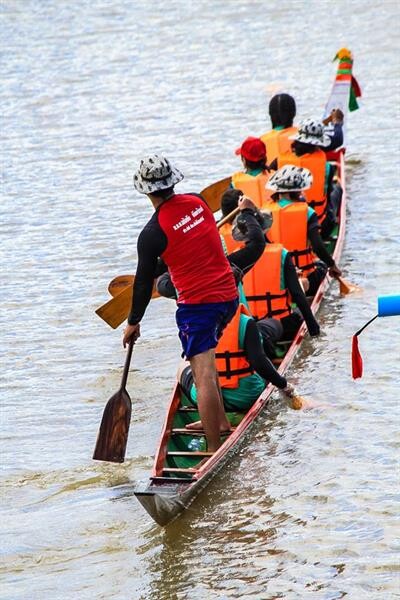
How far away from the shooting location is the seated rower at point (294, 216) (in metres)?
9.80

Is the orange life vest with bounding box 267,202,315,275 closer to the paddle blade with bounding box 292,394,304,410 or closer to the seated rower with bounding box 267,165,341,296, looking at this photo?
the seated rower with bounding box 267,165,341,296

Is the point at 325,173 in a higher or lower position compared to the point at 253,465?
higher

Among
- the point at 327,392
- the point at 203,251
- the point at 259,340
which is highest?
the point at 203,251

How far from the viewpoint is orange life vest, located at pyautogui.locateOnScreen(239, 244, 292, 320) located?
8.83 meters

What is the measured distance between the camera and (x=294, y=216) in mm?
9875

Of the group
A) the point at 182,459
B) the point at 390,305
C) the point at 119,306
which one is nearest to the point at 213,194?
the point at 119,306

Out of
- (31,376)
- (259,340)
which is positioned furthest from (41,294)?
(259,340)

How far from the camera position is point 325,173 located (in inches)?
451

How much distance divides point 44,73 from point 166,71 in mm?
2097

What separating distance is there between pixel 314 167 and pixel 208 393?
4.43 m

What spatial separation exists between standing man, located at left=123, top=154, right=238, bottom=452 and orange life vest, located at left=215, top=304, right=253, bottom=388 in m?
0.35

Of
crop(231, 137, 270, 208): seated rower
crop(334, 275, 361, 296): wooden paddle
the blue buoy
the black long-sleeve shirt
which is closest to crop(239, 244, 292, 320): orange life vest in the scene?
the black long-sleeve shirt

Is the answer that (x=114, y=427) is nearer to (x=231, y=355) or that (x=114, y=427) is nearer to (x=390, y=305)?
(x=231, y=355)

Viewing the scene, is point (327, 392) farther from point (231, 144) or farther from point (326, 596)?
point (231, 144)
